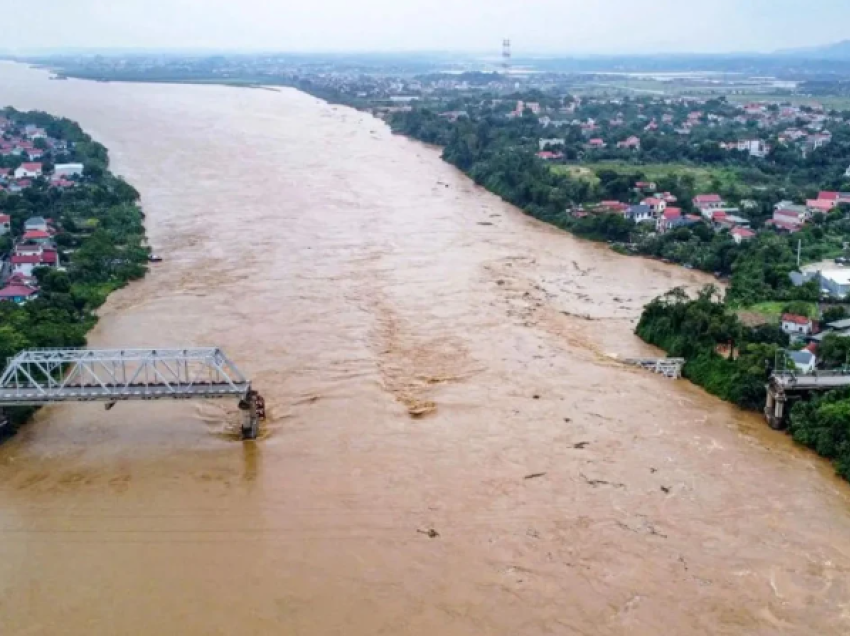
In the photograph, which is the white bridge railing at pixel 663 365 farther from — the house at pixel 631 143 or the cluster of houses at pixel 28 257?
the house at pixel 631 143

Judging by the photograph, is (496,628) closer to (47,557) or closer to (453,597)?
(453,597)

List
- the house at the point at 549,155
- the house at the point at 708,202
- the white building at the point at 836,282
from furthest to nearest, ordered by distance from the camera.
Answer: the house at the point at 549,155, the house at the point at 708,202, the white building at the point at 836,282

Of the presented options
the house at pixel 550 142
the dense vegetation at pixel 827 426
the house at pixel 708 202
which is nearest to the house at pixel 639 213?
the house at pixel 708 202

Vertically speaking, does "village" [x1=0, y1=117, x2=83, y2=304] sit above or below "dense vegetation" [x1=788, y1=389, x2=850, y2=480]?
above

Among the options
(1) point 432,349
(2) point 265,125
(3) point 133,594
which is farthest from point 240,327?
(2) point 265,125

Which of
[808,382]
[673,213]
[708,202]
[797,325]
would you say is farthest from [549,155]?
[808,382]

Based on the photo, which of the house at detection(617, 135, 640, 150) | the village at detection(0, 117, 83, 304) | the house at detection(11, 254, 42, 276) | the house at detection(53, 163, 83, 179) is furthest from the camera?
the house at detection(617, 135, 640, 150)

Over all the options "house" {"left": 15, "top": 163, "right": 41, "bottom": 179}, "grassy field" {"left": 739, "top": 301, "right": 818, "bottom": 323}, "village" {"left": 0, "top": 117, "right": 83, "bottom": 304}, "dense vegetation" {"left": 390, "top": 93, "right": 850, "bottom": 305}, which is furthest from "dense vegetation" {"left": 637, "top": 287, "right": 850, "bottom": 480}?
"house" {"left": 15, "top": 163, "right": 41, "bottom": 179}

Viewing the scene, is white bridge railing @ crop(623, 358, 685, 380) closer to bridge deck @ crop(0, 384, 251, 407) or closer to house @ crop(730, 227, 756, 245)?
bridge deck @ crop(0, 384, 251, 407)
